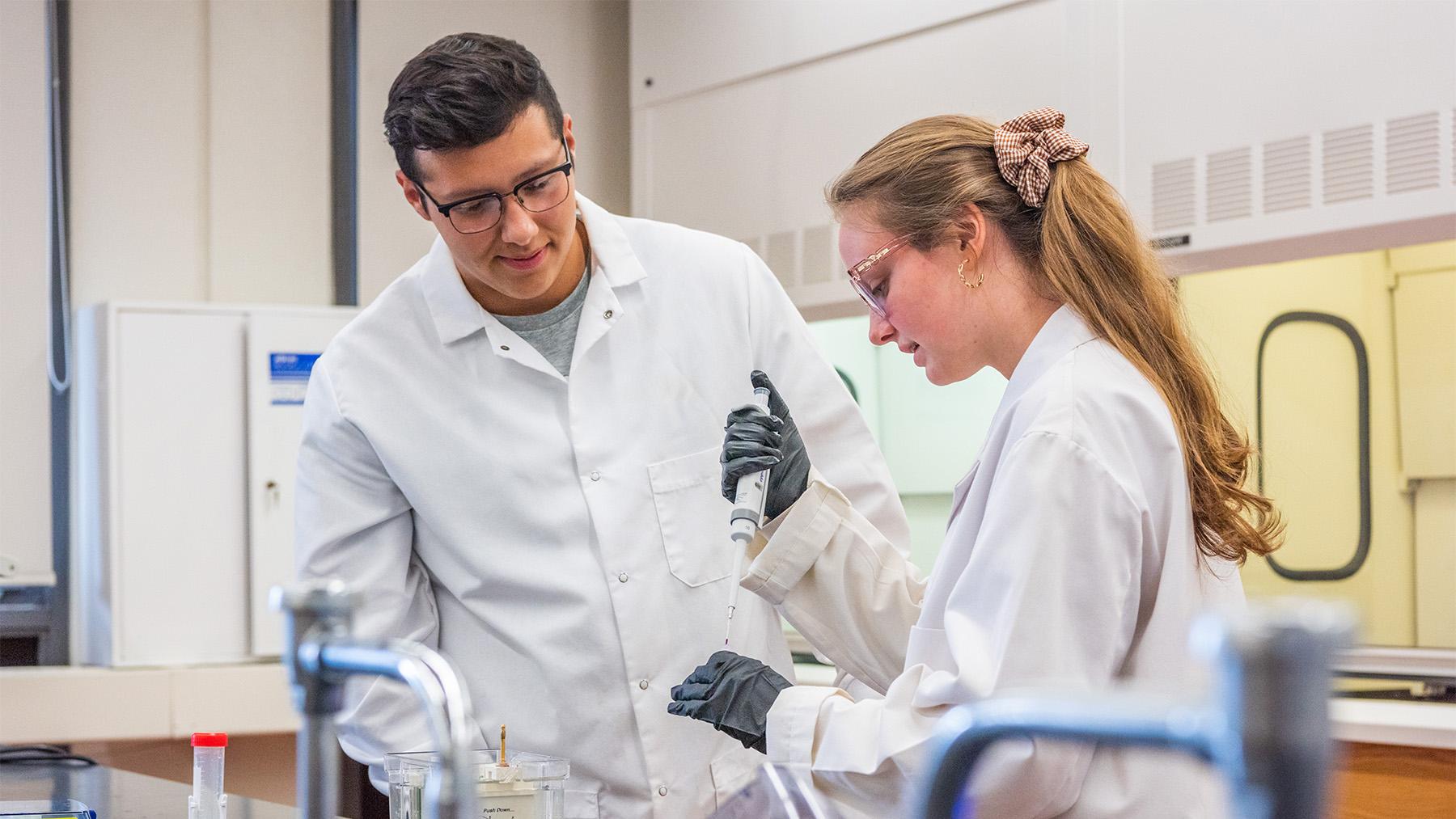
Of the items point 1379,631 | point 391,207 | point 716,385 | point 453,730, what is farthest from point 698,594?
point 391,207

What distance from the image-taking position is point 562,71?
423 cm

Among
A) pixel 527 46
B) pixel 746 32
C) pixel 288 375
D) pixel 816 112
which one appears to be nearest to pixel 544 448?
pixel 288 375

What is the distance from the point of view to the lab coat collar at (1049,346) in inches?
45.4

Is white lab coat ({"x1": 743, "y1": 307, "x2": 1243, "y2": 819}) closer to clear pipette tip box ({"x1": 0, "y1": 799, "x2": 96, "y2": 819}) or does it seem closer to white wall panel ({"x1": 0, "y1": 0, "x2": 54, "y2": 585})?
clear pipette tip box ({"x1": 0, "y1": 799, "x2": 96, "y2": 819})

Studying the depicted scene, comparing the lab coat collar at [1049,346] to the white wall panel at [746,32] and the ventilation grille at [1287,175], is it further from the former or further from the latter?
the white wall panel at [746,32]

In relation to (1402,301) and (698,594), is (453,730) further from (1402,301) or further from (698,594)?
(1402,301)

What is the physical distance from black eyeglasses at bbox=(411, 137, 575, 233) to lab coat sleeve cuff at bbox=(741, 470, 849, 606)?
1.58 feet

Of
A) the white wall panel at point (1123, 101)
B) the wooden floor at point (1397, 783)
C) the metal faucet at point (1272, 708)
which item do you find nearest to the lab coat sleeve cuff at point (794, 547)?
the metal faucet at point (1272, 708)

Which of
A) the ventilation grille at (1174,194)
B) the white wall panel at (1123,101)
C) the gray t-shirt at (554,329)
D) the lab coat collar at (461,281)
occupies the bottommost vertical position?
the gray t-shirt at (554,329)

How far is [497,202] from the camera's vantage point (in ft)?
5.26

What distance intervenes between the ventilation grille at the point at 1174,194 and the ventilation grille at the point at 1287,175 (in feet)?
0.51

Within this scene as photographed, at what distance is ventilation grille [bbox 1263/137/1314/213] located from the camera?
2607 mm

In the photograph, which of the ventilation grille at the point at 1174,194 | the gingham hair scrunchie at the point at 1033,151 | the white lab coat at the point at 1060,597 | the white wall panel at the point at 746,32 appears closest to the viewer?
the white lab coat at the point at 1060,597

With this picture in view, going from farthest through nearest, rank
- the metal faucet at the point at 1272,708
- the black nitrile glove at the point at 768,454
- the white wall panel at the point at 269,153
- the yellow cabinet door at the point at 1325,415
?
the white wall panel at the point at 269,153
the yellow cabinet door at the point at 1325,415
the black nitrile glove at the point at 768,454
the metal faucet at the point at 1272,708
